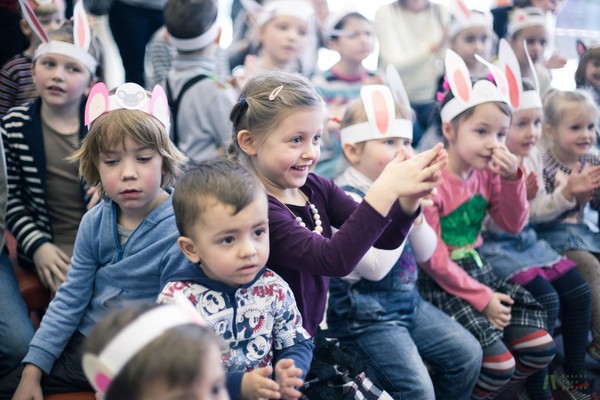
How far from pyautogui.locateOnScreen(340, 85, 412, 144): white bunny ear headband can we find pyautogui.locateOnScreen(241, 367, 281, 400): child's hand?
0.99 m

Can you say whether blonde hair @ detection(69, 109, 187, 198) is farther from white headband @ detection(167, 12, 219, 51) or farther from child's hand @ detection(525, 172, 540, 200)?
child's hand @ detection(525, 172, 540, 200)

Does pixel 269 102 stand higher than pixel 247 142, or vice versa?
pixel 269 102

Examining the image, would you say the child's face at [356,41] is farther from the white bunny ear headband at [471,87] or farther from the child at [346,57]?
the white bunny ear headband at [471,87]

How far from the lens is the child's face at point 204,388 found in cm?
97

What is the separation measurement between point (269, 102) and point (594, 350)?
65.5 inches

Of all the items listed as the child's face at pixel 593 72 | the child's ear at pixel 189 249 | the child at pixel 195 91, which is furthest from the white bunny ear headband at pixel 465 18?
the child's ear at pixel 189 249

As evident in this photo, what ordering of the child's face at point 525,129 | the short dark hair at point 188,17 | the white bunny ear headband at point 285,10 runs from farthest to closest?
the white bunny ear headband at point 285,10 < the short dark hair at point 188,17 < the child's face at point 525,129

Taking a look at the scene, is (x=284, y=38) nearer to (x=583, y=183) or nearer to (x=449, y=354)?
(x=583, y=183)

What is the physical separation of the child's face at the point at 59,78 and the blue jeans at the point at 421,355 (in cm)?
120

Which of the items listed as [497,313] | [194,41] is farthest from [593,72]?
[194,41]

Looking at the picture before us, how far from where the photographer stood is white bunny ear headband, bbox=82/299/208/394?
98 cm

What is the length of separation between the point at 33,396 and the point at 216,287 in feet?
1.89

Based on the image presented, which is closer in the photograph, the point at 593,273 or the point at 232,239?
the point at 232,239

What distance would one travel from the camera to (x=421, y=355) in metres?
1.93
